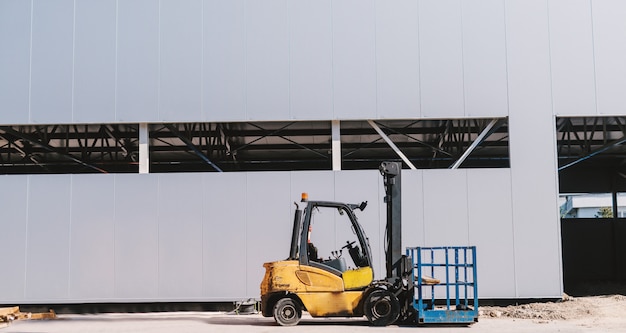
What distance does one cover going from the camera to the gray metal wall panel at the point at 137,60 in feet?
55.0

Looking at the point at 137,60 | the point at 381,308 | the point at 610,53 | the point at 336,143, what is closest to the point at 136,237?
the point at 137,60

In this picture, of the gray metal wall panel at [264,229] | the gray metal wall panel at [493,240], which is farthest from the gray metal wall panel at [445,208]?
the gray metal wall panel at [264,229]

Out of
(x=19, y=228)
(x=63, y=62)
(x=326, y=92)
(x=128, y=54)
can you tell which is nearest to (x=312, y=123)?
(x=326, y=92)

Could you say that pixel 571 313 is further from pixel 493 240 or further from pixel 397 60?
pixel 397 60

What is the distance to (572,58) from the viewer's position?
16578 millimetres

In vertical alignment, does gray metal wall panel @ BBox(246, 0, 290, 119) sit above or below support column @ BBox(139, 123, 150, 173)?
above

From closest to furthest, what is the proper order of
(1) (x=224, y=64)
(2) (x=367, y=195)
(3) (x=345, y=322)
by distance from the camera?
(3) (x=345, y=322) < (2) (x=367, y=195) < (1) (x=224, y=64)

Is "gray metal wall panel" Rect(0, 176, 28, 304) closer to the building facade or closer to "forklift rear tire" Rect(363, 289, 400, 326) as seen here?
the building facade

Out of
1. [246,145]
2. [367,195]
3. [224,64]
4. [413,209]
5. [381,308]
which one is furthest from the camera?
[246,145]

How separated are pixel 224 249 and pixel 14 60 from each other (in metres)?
6.73

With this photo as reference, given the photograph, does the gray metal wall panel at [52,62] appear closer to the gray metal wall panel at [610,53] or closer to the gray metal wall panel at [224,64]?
the gray metal wall panel at [224,64]

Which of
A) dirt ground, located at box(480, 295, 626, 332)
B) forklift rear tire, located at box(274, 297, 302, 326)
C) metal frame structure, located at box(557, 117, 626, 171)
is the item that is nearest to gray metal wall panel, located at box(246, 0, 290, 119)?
forklift rear tire, located at box(274, 297, 302, 326)

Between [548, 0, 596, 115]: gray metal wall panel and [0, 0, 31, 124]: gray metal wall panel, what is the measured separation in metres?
12.4

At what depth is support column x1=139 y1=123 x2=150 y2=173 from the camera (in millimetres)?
16781
